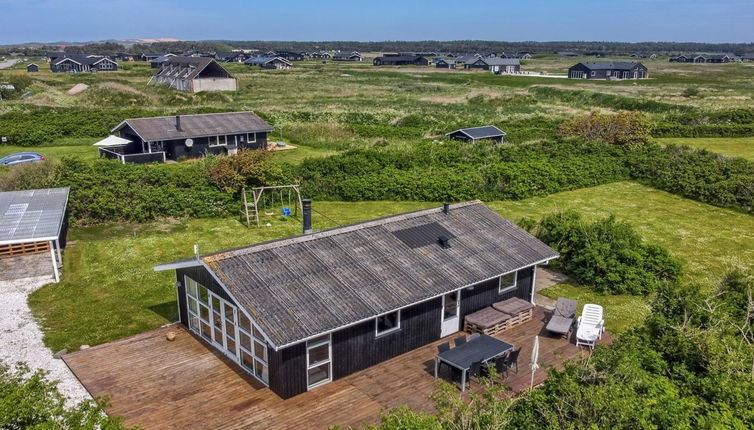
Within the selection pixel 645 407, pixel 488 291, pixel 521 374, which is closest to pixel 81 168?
pixel 488 291

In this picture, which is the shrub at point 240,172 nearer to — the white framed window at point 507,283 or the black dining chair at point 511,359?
the white framed window at point 507,283

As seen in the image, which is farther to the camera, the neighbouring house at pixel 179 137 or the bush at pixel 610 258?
the neighbouring house at pixel 179 137

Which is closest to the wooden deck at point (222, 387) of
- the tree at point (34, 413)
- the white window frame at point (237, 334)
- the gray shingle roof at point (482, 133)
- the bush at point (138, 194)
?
the white window frame at point (237, 334)

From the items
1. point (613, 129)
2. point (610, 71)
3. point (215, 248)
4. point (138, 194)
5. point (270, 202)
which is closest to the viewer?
point (215, 248)

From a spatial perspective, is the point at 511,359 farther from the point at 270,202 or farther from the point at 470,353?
the point at 270,202

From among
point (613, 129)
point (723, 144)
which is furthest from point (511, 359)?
point (723, 144)

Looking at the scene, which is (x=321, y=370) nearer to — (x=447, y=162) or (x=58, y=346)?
(x=58, y=346)
